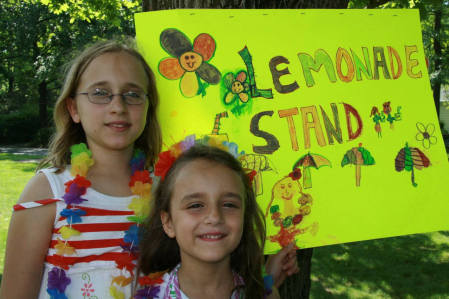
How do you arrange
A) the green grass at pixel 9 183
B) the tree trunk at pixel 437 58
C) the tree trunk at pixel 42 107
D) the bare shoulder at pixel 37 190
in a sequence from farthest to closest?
the tree trunk at pixel 42 107
the tree trunk at pixel 437 58
the green grass at pixel 9 183
the bare shoulder at pixel 37 190

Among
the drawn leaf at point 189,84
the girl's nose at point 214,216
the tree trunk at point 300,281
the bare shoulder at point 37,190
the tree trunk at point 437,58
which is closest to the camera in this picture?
the girl's nose at point 214,216

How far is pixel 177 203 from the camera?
1592mm

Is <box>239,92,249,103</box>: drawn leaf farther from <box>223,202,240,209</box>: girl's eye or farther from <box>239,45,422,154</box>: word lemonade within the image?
<box>223,202,240,209</box>: girl's eye

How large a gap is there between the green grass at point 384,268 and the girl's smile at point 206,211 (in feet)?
9.33

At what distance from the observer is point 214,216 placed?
4.86 feet

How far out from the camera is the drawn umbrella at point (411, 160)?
73.2 inches

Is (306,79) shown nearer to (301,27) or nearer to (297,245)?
(301,27)

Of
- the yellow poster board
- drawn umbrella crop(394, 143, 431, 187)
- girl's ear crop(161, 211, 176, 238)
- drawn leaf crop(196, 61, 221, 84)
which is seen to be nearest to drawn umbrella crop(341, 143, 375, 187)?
the yellow poster board

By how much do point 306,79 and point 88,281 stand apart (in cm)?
126

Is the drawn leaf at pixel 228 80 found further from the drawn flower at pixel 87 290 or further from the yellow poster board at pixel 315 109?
the drawn flower at pixel 87 290

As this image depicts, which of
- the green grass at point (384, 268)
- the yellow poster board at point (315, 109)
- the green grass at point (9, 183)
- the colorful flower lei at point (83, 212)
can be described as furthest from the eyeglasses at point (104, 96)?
the green grass at point (9, 183)

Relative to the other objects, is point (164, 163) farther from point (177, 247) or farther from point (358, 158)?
point (358, 158)

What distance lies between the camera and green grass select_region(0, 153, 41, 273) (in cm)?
578

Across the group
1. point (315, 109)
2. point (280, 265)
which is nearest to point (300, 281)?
point (280, 265)
